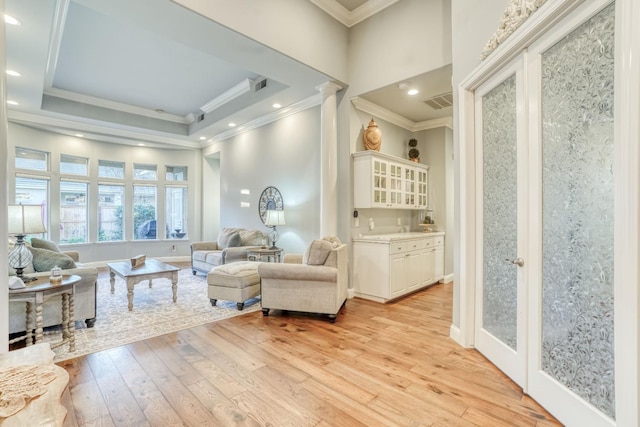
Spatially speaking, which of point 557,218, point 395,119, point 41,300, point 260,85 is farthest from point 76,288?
point 395,119

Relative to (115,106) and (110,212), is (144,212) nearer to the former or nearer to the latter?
(110,212)

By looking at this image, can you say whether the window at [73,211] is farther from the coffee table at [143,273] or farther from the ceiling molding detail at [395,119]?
the ceiling molding detail at [395,119]

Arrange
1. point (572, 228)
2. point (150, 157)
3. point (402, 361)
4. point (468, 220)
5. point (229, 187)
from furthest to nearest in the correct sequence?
point (150, 157)
point (229, 187)
point (468, 220)
point (402, 361)
point (572, 228)

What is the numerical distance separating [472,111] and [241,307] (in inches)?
135

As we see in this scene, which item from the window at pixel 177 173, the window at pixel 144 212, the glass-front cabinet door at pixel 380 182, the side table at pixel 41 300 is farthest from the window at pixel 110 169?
the glass-front cabinet door at pixel 380 182

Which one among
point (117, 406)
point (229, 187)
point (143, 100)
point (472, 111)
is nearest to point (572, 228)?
point (472, 111)

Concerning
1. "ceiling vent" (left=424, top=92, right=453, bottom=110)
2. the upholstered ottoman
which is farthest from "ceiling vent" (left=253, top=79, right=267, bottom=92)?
the upholstered ottoman

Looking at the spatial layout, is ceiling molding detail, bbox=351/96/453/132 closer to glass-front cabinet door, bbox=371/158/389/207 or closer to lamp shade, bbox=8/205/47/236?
glass-front cabinet door, bbox=371/158/389/207

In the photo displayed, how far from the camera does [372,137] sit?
454cm

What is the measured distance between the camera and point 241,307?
12.8ft

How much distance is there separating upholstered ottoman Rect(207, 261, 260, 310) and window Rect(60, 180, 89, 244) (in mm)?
5120

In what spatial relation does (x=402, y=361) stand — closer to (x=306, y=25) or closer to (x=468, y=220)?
(x=468, y=220)

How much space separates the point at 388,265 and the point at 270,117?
3651mm

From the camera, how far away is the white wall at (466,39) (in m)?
2.45
